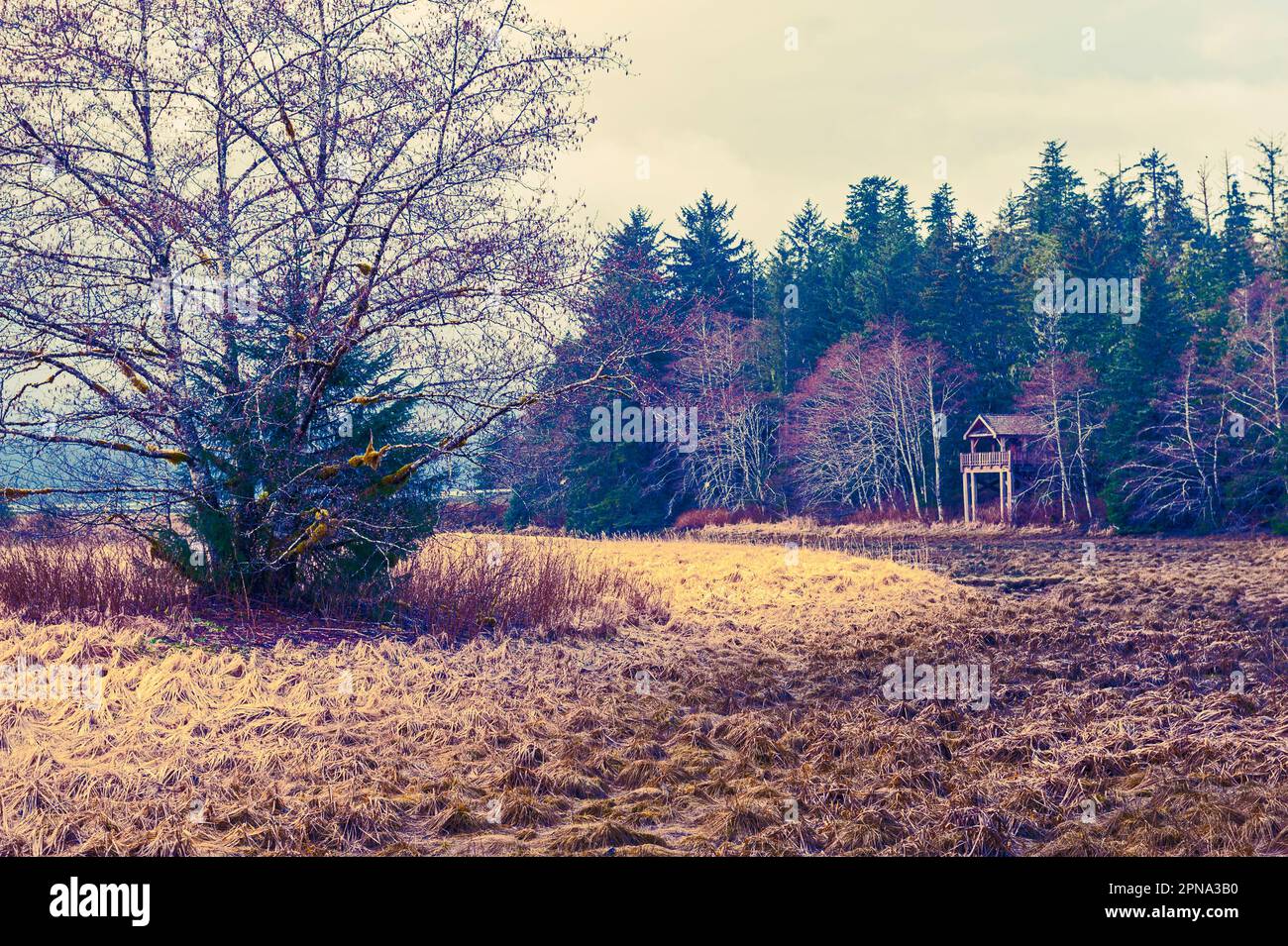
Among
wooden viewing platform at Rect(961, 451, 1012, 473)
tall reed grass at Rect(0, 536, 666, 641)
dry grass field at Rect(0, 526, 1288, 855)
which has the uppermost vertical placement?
wooden viewing platform at Rect(961, 451, 1012, 473)

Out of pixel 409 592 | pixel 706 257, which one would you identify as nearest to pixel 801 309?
pixel 706 257

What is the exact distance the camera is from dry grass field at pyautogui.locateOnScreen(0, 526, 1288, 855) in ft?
19.7

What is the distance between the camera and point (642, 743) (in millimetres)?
7977

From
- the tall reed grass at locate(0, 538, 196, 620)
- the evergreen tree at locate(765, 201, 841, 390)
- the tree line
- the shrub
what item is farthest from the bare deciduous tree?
the evergreen tree at locate(765, 201, 841, 390)

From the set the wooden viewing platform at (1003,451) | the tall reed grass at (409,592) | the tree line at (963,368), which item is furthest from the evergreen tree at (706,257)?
the tall reed grass at (409,592)

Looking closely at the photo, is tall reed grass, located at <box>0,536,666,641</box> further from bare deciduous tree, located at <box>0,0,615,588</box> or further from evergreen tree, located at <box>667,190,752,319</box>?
evergreen tree, located at <box>667,190,752,319</box>

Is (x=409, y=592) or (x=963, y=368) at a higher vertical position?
(x=963, y=368)

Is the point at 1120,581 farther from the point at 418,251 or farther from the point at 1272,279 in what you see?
the point at 1272,279

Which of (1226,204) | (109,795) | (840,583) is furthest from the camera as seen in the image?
(1226,204)

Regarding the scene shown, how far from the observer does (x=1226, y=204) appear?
180ft

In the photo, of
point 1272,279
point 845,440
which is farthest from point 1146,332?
point 845,440

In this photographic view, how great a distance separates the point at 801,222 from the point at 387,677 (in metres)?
57.8

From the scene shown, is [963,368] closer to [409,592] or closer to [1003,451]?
[1003,451]

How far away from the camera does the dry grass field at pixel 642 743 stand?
19.7 feet
